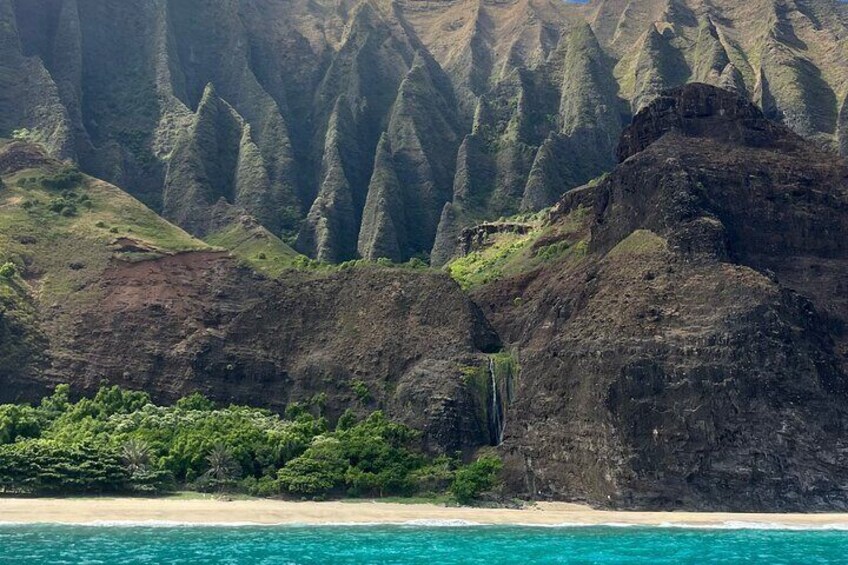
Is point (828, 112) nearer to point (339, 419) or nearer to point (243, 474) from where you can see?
point (339, 419)

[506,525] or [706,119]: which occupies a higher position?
[706,119]

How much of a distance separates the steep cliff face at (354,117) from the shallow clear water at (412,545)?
273 feet

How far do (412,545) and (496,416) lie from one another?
3491cm

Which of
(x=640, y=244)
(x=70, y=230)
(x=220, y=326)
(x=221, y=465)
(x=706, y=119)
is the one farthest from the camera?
(x=70, y=230)

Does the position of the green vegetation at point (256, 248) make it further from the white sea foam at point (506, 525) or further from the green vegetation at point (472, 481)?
the white sea foam at point (506, 525)

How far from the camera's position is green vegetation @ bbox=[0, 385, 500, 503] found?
73938mm

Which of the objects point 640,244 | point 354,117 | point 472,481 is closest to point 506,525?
point 472,481

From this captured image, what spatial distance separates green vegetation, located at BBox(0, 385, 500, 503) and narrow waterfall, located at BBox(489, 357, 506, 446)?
812 centimetres

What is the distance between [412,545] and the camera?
60.1m

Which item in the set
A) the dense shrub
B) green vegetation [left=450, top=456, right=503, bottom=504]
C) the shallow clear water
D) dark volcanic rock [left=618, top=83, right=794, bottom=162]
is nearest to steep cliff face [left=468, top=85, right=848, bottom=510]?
dark volcanic rock [left=618, top=83, right=794, bottom=162]

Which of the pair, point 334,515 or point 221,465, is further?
point 221,465

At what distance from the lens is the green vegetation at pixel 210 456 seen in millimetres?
73938

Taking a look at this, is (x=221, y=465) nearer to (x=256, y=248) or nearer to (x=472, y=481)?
(x=472, y=481)

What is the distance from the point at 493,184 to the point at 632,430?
93712mm
